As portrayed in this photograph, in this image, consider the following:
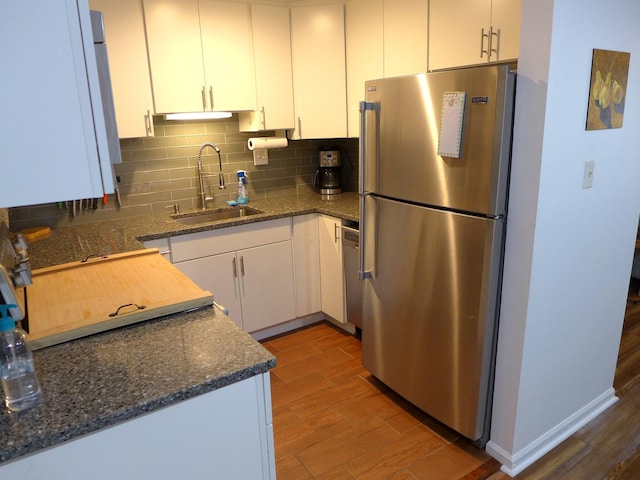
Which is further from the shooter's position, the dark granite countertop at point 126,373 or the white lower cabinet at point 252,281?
the white lower cabinet at point 252,281

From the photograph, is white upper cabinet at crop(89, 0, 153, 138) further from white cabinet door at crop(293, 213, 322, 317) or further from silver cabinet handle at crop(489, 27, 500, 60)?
silver cabinet handle at crop(489, 27, 500, 60)

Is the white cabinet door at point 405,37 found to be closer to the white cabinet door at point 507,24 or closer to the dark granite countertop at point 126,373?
the white cabinet door at point 507,24

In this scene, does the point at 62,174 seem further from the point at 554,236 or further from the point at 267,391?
the point at 554,236

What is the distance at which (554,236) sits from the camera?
1.77 meters

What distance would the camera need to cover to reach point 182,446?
111cm

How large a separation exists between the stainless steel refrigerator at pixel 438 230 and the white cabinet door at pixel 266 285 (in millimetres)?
794

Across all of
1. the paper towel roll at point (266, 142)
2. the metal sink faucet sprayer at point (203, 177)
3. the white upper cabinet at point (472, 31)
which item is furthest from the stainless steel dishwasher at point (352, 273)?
the white upper cabinet at point (472, 31)

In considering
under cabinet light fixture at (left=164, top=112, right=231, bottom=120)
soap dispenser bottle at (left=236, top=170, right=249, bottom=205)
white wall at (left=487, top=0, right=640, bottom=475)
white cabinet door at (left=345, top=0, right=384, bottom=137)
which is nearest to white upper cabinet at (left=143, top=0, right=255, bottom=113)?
under cabinet light fixture at (left=164, top=112, right=231, bottom=120)

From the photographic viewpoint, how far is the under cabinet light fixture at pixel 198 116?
2.86 m

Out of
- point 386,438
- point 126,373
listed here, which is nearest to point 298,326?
point 386,438

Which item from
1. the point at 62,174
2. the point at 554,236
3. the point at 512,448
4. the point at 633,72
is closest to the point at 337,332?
the point at 512,448

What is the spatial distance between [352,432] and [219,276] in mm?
1204

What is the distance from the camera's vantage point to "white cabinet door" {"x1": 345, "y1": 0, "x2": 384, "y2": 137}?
272 centimetres

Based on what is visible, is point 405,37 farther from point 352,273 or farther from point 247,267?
point 247,267
